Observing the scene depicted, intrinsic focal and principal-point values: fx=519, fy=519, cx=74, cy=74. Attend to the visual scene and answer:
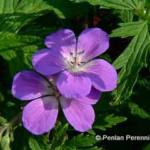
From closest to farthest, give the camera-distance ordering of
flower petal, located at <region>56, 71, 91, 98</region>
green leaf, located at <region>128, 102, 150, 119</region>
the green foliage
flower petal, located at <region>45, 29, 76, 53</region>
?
flower petal, located at <region>56, 71, 91, 98</region> → flower petal, located at <region>45, 29, 76, 53</region> → the green foliage → green leaf, located at <region>128, 102, 150, 119</region>

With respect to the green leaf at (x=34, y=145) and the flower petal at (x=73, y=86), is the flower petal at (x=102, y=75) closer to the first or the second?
the flower petal at (x=73, y=86)

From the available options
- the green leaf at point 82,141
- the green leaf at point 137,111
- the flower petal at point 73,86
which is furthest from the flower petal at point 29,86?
the green leaf at point 137,111

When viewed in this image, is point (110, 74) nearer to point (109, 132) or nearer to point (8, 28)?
point (8, 28)

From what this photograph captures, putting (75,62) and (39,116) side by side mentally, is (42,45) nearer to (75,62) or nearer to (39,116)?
(75,62)

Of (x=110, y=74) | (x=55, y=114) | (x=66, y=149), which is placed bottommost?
(x=66, y=149)

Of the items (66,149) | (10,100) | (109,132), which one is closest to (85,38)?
(66,149)

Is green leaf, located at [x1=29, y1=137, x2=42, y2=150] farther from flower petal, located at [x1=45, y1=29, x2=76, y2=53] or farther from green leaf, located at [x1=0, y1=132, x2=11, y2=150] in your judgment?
flower petal, located at [x1=45, y1=29, x2=76, y2=53]

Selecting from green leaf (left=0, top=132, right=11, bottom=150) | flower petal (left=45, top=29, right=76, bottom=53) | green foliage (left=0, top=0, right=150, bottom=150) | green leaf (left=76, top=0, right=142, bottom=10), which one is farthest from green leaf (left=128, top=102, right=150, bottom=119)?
green leaf (left=0, top=132, right=11, bottom=150)
